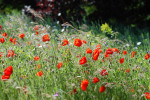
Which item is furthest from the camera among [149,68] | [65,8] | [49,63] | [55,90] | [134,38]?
[65,8]

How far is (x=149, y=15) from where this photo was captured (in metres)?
6.82

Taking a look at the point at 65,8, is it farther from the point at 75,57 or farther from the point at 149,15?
the point at 75,57

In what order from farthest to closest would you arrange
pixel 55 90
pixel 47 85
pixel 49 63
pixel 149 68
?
pixel 149 68 < pixel 49 63 < pixel 47 85 < pixel 55 90

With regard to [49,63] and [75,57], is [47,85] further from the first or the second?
[75,57]

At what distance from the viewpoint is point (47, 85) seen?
2604 mm

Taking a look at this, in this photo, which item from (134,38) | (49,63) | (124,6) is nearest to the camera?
(49,63)

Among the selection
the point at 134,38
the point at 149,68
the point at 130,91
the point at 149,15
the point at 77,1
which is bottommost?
the point at 130,91

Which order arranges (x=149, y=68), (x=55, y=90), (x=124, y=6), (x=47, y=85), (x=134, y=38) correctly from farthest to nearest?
1. (x=124, y=6)
2. (x=134, y=38)
3. (x=149, y=68)
4. (x=47, y=85)
5. (x=55, y=90)

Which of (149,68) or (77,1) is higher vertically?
(77,1)

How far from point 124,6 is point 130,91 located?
4.94 m

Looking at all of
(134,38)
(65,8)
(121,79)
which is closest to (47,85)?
(121,79)

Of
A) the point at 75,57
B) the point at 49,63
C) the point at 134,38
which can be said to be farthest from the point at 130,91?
the point at 134,38

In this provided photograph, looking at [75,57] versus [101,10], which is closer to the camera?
[75,57]

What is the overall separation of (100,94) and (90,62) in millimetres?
417
